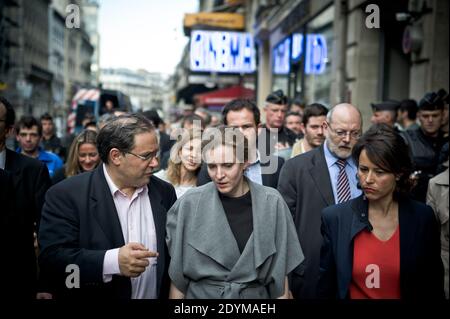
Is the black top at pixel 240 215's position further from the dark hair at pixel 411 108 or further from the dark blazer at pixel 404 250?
the dark hair at pixel 411 108

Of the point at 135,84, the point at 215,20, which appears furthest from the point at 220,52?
the point at 135,84

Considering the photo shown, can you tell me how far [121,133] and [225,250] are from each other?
3.01ft

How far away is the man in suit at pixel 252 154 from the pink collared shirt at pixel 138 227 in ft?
4.91

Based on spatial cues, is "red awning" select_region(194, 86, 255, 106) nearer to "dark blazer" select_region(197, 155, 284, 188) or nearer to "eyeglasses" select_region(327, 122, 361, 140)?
"dark blazer" select_region(197, 155, 284, 188)

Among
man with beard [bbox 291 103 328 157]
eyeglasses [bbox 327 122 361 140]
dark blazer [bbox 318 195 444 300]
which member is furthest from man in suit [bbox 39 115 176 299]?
man with beard [bbox 291 103 328 157]

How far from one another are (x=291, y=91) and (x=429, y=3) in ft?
33.8

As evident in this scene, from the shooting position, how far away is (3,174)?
3.22 m

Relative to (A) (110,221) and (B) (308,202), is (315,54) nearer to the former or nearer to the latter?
(B) (308,202)

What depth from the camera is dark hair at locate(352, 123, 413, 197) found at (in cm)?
317

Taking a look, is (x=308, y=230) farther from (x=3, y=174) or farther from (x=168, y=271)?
(x=3, y=174)

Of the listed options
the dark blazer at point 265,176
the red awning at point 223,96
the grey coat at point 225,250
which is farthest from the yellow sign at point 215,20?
the grey coat at point 225,250

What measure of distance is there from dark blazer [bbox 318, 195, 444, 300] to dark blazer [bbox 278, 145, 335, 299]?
3.12 feet

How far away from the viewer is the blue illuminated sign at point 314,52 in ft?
47.3
